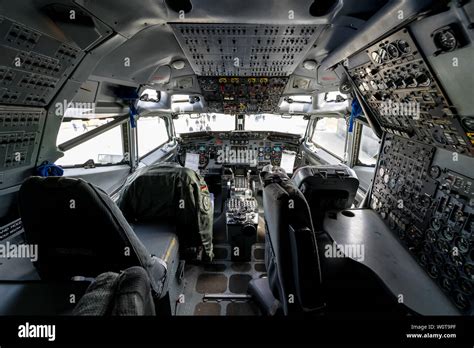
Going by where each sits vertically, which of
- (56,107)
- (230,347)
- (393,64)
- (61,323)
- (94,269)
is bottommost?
(94,269)

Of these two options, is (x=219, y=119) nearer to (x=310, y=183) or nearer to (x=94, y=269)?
(x=310, y=183)

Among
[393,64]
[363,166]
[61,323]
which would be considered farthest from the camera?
[363,166]

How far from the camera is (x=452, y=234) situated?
4.45 ft

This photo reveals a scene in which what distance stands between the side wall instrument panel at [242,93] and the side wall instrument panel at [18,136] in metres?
2.10

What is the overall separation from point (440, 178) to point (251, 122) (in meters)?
3.98

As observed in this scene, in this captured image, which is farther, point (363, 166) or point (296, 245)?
point (363, 166)

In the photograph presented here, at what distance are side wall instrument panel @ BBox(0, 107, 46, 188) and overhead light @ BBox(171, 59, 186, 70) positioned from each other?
1.48 meters

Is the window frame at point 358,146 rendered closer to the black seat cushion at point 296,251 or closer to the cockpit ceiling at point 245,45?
the cockpit ceiling at point 245,45

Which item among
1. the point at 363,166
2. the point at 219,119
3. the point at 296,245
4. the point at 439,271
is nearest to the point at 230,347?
the point at 296,245

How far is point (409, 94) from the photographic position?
1.53m

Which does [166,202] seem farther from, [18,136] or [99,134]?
[18,136]

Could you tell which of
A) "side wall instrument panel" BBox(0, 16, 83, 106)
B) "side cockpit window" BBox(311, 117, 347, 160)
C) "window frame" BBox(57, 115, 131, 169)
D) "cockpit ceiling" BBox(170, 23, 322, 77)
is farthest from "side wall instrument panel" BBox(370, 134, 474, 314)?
"window frame" BBox(57, 115, 131, 169)

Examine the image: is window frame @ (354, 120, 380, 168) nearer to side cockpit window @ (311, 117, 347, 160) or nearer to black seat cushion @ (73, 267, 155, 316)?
side cockpit window @ (311, 117, 347, 160)

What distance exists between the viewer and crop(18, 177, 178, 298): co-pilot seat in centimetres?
124
